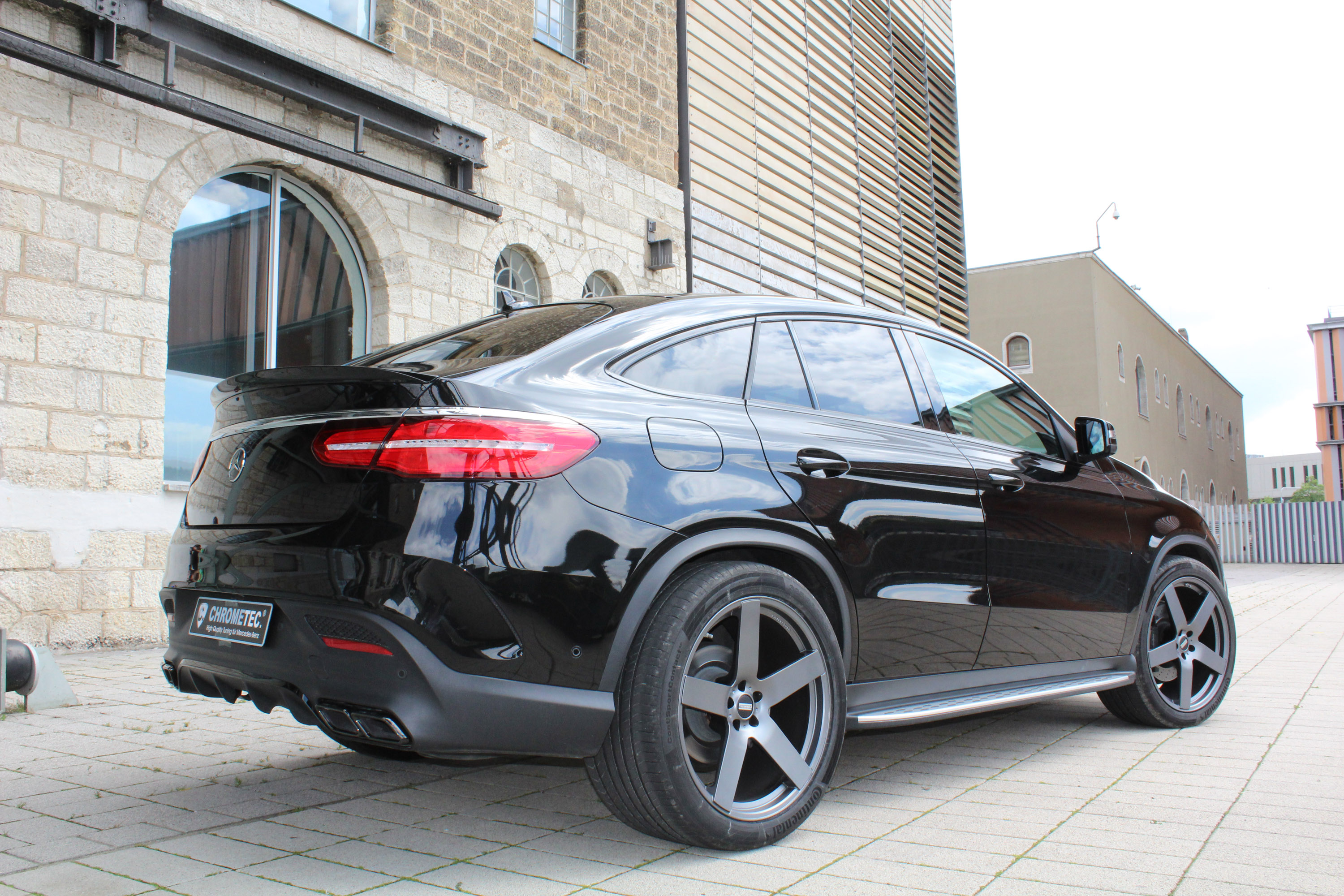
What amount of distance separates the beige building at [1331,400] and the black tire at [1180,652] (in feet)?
300

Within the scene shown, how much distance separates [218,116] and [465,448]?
577 cm

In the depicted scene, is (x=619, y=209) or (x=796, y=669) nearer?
(x=796, y=669)

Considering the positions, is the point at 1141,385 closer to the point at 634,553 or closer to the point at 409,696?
the point at 634,553

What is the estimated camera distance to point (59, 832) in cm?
297

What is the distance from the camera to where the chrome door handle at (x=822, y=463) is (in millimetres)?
3148

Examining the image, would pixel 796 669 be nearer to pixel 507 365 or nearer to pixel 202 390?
pixel 507 365

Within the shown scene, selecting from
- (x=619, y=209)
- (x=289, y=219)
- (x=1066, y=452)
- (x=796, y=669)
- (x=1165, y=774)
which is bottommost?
(x=1165, y=774)

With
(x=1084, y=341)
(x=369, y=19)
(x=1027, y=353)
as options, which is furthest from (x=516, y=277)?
(x=1027, y=353)

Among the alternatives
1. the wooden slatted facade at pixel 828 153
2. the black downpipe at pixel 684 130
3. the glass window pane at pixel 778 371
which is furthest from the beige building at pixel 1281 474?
the glass window pane at pixel 778 371

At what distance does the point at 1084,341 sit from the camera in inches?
1385

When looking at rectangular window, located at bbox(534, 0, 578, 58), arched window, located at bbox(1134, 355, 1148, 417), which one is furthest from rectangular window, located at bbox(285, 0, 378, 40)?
arched window, located at bbox(1134, 355, 1148, 417)

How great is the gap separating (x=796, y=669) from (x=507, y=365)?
3.76ft

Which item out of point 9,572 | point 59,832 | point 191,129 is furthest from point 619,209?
point 59,832

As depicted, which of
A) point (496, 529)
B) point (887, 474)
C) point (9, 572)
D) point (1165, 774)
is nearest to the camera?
point (496, 529)
